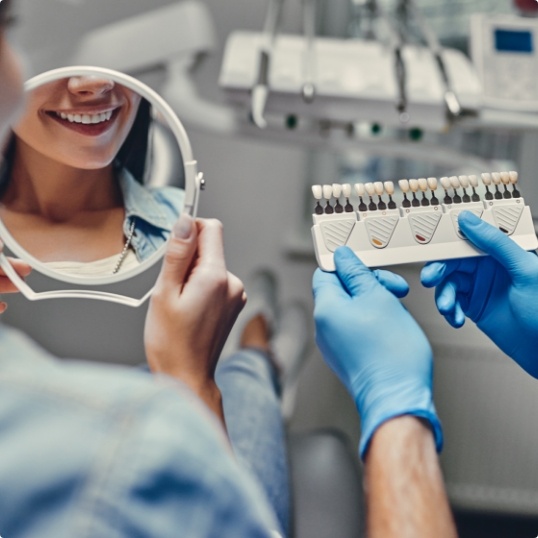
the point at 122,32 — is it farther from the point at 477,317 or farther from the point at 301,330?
the point at 477,317

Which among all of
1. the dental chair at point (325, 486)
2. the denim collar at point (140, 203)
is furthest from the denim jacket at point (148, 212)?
Result: the dental chair at point (325, 486)

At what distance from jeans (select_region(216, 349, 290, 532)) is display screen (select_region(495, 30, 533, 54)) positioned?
0.66 m

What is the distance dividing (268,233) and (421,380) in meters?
0.32

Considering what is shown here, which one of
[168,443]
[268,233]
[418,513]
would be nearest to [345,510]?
[418,513]

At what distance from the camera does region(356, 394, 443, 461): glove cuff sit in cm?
60

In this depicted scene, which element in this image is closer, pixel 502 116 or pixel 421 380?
pixel 421 380

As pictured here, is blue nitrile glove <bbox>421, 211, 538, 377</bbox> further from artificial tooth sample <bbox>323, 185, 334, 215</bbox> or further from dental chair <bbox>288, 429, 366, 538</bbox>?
dental chair <bbox>288, 429, 366, 538</bbox>

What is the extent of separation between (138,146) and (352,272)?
0.25 meters

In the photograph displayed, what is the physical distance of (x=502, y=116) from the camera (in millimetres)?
918

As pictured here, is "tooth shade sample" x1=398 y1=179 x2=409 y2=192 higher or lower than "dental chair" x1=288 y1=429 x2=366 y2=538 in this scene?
higher

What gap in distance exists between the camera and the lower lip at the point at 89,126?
575 mm

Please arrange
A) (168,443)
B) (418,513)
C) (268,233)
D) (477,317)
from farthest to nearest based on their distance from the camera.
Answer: (268,233) → (477,317) → (418,513) → (168,443)

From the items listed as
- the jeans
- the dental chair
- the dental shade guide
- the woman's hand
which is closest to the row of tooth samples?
the dental shade guide

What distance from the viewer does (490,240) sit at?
625mm
